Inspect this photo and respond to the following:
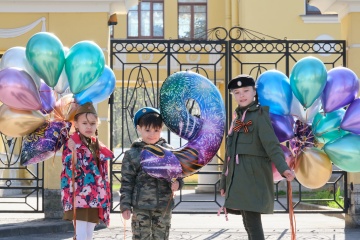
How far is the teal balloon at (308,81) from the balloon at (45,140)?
2.09 metres

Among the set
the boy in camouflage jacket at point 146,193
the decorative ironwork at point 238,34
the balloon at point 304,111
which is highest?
the decorative ironwork at point 238,34

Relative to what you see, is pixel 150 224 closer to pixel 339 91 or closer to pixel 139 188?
pixel 139 188

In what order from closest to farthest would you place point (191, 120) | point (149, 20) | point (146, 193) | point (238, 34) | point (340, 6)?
point (146, 193)
point (191, 120)
point (340, 6)
point (238, 34)
point (149, 20)

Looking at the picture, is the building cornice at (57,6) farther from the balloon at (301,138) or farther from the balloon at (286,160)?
the balloon at (286,160)

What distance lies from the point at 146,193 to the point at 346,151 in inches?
74.6

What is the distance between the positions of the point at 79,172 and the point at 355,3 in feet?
19.9

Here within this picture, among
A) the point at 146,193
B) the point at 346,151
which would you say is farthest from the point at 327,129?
the point at 146,193

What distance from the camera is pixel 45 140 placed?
7.72 meters

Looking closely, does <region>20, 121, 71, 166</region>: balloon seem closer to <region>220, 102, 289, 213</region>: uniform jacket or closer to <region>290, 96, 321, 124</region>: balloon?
<region>220, 102, 289, 213</region>: uniform jacket

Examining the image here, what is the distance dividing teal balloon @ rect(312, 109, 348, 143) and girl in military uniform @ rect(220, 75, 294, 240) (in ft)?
3.07

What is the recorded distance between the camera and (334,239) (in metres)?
10.8

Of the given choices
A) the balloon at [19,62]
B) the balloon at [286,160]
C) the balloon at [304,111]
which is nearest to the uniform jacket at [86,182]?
the balloon at [19,62]

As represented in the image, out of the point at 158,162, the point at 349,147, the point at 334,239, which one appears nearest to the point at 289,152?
the point at 349,147

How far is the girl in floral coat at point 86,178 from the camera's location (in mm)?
7438
